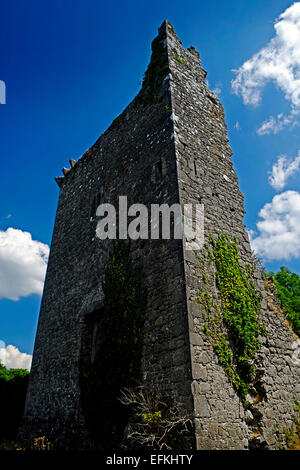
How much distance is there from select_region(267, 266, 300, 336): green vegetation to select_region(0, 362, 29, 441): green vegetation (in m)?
14.0

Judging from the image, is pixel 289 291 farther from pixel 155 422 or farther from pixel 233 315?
pixel 155 422

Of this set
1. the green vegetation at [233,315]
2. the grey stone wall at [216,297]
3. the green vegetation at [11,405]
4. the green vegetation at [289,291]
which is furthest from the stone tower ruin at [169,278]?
the green vegetation at [289,291]

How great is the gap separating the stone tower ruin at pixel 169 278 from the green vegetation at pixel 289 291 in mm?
11802

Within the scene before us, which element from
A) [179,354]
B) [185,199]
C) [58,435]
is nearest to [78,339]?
[58,435]

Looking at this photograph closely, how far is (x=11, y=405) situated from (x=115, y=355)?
9673mm

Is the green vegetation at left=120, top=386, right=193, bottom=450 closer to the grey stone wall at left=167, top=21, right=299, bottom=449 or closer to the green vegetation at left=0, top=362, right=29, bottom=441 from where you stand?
the grey stone wall at left=167, top=21, right=299, bottom=449

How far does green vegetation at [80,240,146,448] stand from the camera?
6.34 metres

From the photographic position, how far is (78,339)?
895cm

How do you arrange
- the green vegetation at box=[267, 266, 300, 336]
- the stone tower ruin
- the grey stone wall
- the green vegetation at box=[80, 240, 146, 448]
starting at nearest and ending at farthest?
the grey stone wall
the stone tower ruin
the green vegetation at box=[80, 240, 146, 448]
the green vegetation at box=[267, 266, 300, 336]

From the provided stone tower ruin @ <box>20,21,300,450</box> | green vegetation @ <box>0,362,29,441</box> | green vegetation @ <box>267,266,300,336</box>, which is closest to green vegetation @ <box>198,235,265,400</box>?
stone tower ruin @ <box>20,21,300,450</box>

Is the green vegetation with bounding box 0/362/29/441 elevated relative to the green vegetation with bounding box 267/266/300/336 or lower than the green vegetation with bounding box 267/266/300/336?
lower

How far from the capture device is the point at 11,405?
13609 millimetres
